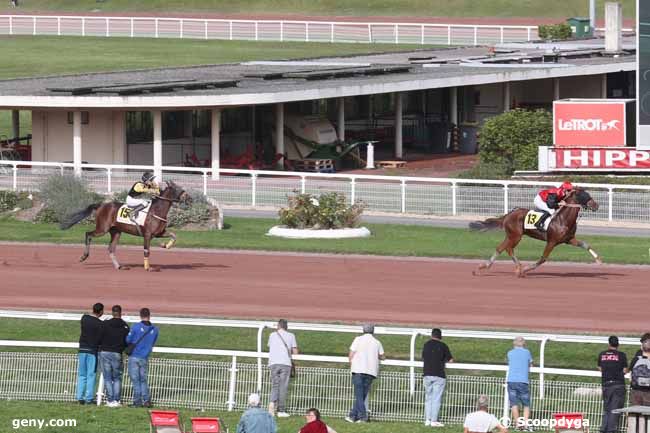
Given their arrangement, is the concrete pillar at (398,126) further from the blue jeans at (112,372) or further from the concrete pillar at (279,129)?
the blue jeans at (112,372)

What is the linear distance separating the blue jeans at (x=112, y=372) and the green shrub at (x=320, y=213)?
45.8 ft

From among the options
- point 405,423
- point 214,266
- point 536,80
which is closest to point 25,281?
point 214,266

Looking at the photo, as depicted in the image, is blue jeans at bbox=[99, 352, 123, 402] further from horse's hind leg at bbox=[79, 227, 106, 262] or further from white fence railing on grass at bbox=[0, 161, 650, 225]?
white fence railing on grass at bbox=[0, 161, 650, 225]

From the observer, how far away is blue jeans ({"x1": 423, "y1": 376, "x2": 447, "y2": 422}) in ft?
56.9

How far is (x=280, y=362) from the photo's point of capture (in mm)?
17609

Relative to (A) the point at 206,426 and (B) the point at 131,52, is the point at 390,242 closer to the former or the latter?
(A) the point at 206,426

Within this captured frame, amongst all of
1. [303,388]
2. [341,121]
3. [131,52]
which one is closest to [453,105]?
[341,121]

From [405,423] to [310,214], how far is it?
14664 millimetres

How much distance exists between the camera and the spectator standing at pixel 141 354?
18.1 meters

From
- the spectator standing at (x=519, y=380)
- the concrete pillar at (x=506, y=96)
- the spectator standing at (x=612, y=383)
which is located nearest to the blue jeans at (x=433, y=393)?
the spectator standing at (x=519, y=380)

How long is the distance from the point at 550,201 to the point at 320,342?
6.68 m

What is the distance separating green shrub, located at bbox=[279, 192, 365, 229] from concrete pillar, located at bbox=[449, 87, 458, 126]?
68.4 ft

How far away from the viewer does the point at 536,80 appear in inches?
2238

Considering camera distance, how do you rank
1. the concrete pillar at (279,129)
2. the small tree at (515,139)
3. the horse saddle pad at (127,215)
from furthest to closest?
the concrete pillar at (279,129) → the small tree at (515,139) → the horse saddle pad at (127,215)
